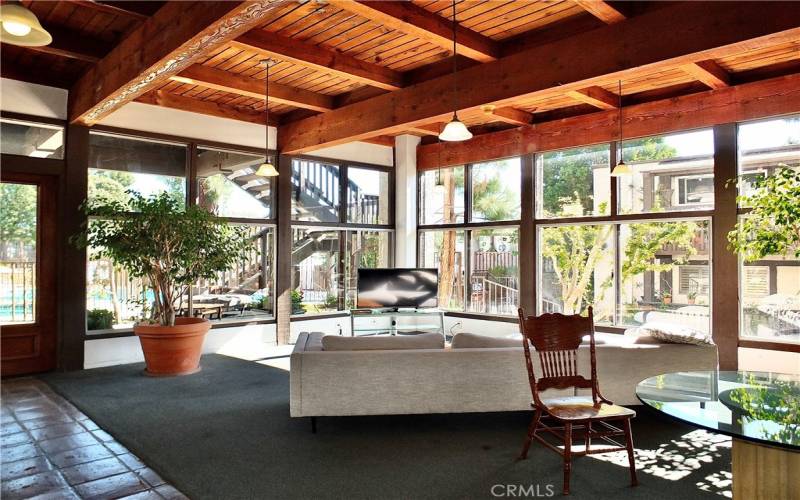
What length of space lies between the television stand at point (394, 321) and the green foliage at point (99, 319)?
2.95 metres

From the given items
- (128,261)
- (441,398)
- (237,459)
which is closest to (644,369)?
(441,398)

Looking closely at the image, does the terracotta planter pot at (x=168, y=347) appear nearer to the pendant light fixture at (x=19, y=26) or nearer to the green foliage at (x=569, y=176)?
the pendant light fixture at (x=19, y=26)

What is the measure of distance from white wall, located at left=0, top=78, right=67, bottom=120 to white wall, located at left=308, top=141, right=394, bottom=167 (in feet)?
10.5

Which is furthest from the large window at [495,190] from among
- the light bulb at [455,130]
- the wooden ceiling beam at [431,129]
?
the light bulb at [455,130]

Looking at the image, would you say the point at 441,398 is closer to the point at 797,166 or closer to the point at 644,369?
the point at 644,369

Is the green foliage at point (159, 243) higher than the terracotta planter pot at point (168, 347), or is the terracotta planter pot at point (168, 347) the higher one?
the green foliage at point (159, 243)

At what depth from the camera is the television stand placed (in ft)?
23.9

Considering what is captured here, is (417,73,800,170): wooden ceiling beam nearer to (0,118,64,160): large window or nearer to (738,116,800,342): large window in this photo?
(738,116,800,342): large window

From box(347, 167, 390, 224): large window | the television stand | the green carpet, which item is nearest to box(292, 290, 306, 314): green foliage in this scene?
the television stand

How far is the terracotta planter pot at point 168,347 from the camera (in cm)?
549

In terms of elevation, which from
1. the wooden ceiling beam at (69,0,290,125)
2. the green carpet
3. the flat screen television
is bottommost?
the green carpet

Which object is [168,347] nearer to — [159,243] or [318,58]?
[159,243]

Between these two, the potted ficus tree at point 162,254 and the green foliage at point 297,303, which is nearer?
the potted ficus tree at point 162,254

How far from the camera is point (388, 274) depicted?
759 centimetres
